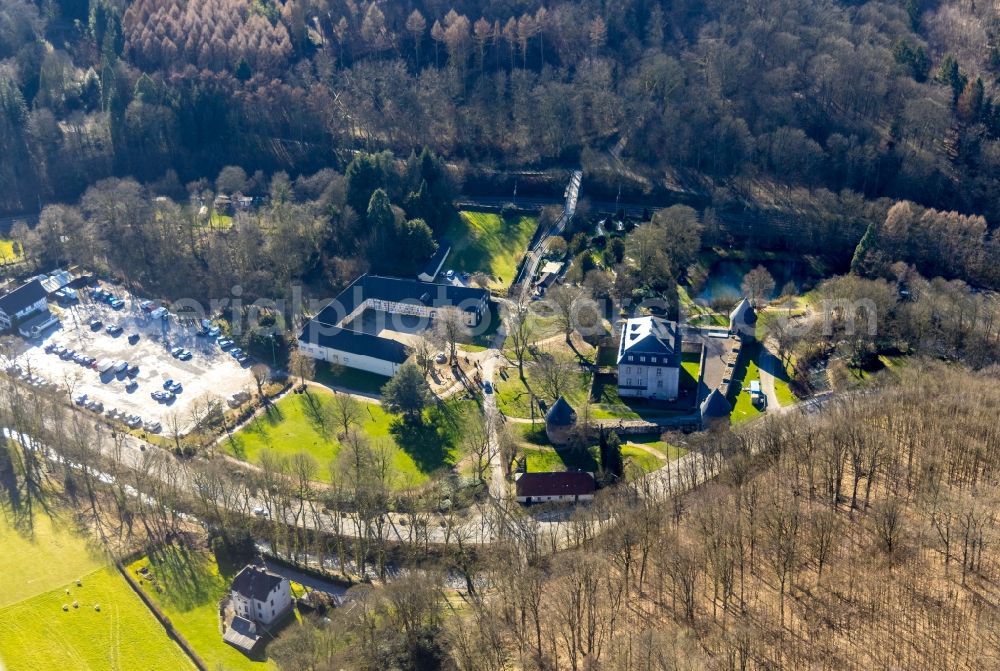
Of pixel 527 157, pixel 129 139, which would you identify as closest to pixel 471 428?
pixel 527 157

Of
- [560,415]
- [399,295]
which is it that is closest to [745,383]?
[560,415]

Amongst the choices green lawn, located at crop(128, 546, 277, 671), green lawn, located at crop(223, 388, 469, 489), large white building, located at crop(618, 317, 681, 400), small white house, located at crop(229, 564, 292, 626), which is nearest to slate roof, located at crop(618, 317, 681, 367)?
large white building, located at crop(618, 317, 681, 400)

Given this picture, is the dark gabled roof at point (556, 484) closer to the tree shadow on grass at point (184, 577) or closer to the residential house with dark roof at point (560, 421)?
the residential house with dark roof at point (560, 421)

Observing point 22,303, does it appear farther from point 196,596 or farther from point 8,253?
point 196,596

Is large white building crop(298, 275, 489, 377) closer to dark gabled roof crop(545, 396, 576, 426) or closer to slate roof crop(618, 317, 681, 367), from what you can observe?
dark gabled roof crop(545, 396, 576, 426)

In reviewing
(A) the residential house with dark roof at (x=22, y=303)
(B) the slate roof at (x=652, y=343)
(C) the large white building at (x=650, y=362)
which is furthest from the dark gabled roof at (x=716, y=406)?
(A) the residential house with dark roof at (x=22, y=303)

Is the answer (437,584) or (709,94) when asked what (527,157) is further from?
(437,584)
